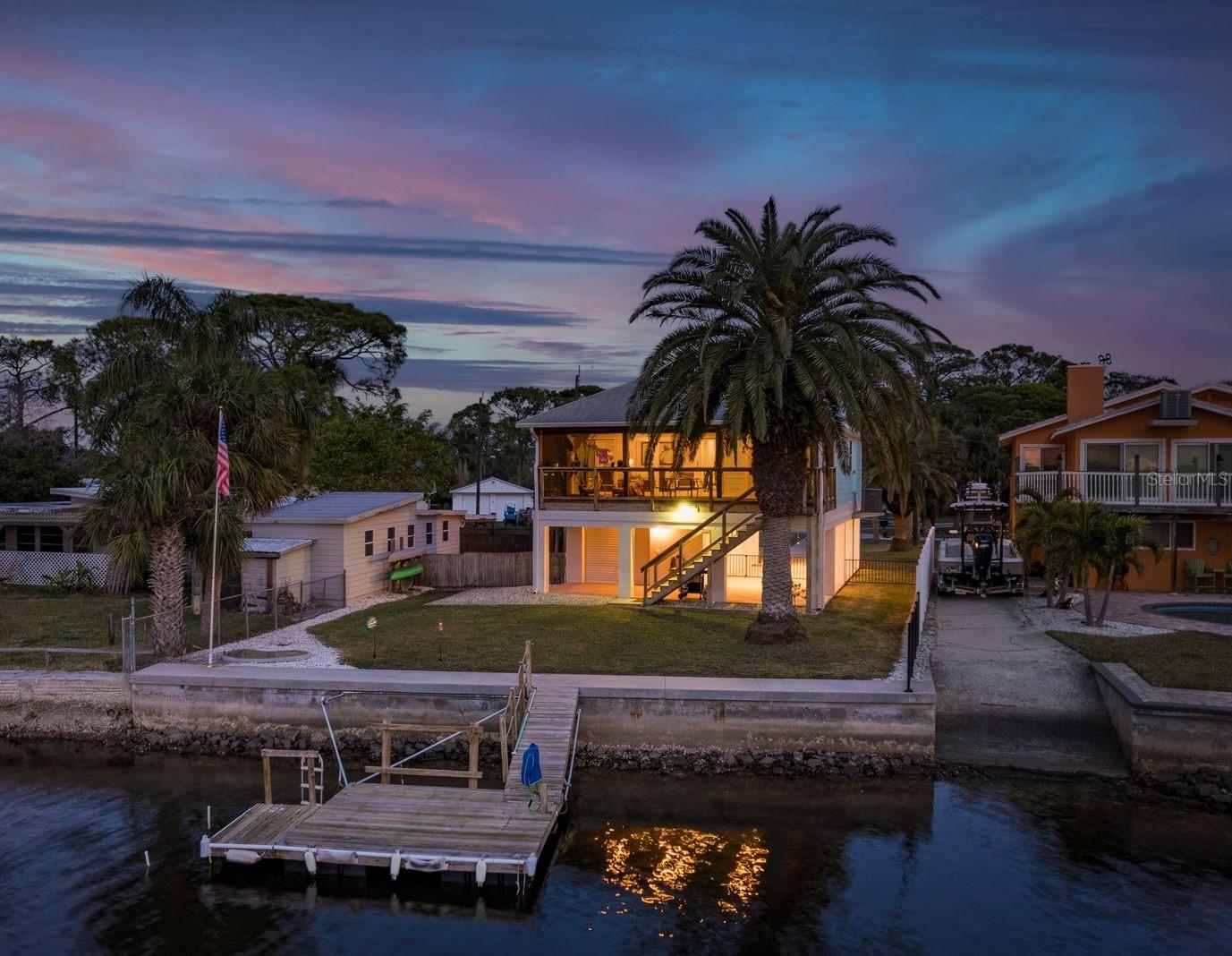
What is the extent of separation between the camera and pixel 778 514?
23.5m

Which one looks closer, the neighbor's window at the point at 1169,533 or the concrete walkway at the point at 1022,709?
the concrete walkway at the point at 1022,709

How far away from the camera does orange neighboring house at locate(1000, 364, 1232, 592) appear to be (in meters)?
32.2

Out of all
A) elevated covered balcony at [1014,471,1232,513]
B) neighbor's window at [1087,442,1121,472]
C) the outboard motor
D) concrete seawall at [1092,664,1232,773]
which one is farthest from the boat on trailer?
concrete seawall at [1092,664,1232,773]

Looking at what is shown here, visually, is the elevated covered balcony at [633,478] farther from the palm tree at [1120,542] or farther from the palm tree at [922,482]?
the palm tree at [1120,542]

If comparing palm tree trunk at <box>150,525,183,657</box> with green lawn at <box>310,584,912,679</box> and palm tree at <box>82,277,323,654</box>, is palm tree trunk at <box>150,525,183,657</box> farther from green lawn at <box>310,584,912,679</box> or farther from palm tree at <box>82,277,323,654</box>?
green lawn at <box>310,584,912,679</box>

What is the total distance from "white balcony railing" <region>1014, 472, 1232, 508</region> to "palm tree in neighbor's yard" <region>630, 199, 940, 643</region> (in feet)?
35.8

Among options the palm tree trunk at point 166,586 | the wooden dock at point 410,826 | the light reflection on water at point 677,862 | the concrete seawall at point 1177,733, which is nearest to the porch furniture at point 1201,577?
the concrete seawall at point 1177,733

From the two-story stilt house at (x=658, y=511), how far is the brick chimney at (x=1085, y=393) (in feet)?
34.7

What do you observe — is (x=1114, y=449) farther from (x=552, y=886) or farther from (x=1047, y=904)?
(x=552, y=886)

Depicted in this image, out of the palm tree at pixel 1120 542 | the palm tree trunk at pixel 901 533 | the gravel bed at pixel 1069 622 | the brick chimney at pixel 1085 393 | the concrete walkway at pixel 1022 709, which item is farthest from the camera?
the palm tree trunk at pixel 901 533

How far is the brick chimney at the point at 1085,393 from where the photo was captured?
3744cm

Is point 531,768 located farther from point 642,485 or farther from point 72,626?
point 72,626

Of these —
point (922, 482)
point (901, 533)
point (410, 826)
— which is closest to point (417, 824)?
point (410, 826)

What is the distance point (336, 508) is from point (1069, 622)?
2277 centimetres
